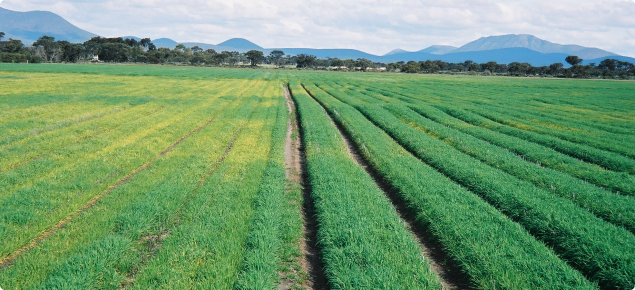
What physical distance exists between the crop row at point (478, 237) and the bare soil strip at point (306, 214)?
2848 millimetres

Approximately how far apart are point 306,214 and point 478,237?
4411 millimetres

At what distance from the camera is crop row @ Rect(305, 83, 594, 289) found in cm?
623

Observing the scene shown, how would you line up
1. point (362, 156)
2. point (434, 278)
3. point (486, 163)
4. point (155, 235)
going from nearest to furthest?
point (434, 278) < point (155, 235) < point (486, 163) < point (362, 156)

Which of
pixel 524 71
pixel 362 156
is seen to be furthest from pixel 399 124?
pixel 524 71

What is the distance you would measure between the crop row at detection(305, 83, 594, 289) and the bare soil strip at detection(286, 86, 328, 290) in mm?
2848

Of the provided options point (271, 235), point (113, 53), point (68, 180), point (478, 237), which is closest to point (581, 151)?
point (478, 237)

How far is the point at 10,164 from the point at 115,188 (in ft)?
17.9

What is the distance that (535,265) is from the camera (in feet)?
21.6

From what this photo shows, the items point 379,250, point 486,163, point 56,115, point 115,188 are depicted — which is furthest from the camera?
point 56,115

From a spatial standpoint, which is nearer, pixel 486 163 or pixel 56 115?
pixel 486 163

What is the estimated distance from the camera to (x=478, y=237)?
767 cm

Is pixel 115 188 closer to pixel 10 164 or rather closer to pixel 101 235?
pixel 101 235

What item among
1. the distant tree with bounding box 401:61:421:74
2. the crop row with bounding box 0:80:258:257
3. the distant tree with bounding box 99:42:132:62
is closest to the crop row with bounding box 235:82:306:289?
the crop row with bounding box 0:80:258:257

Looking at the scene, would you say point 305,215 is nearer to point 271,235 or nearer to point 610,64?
point 271,235
